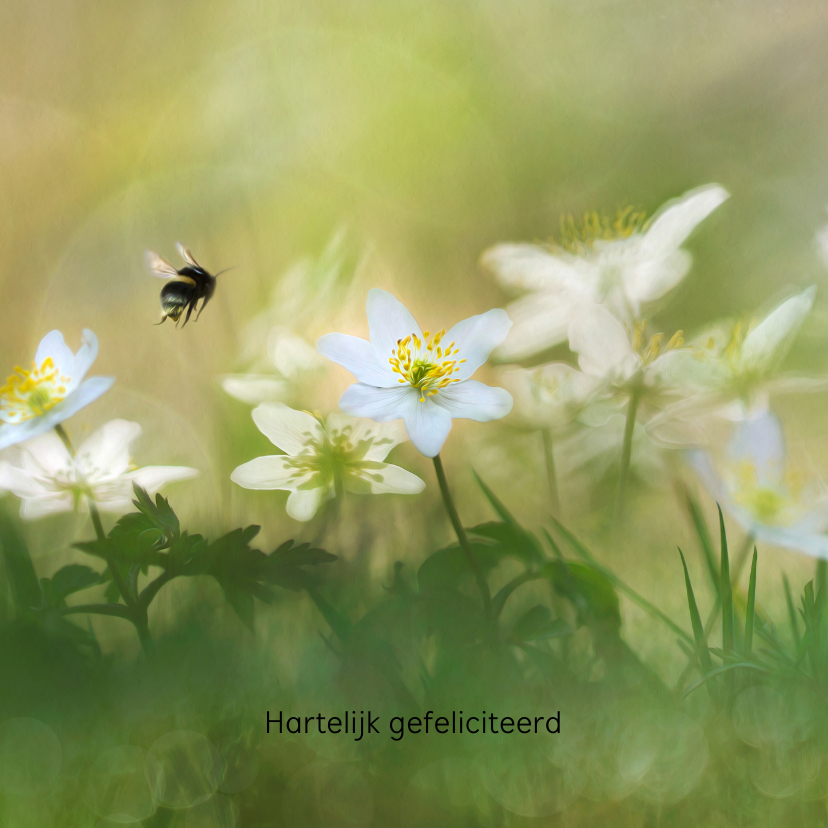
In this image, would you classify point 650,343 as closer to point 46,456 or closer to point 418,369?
point 418,369

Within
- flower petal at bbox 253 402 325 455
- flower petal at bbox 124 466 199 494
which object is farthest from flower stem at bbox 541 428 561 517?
flower petal at bbox 124 466 199 494

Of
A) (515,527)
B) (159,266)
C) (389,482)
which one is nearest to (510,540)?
(515,527)

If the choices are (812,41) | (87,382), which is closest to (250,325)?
(87,382)

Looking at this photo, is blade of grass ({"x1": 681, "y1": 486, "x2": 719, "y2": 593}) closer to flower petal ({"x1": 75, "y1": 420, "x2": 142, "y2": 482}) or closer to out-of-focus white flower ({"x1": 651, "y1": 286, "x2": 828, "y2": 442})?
out-of-focus white flower ({"x1": 651, "y1": 286, "x2": 828, "y2": 442})

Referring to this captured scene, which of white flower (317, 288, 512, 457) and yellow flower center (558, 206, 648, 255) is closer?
white flower (317, 288, 512, 457)

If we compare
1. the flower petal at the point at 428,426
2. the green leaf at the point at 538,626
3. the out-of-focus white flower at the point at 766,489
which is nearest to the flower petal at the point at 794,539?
the out-of-focus white flower at the point at 766,489

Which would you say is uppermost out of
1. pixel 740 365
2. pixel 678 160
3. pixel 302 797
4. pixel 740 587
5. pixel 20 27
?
pixel 20 27

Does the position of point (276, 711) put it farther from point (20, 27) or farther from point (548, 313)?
point (20, 27)
